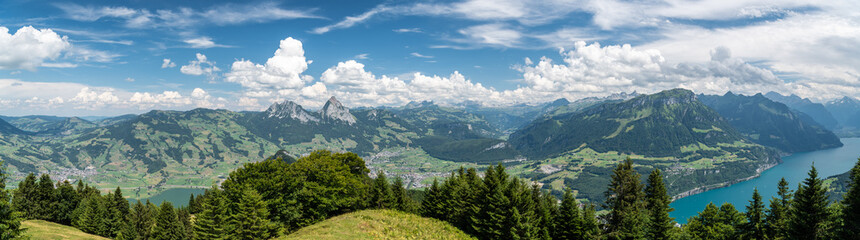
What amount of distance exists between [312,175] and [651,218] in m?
44.1

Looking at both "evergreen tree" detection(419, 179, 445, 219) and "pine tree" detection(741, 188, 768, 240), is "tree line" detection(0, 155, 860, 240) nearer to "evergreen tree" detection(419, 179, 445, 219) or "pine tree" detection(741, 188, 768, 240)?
"pine tree" detection(741, 188, 768, 240)

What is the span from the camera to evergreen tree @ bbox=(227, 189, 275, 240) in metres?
44.6

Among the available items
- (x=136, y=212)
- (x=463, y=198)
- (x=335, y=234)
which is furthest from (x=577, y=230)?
(x=136, y=212)

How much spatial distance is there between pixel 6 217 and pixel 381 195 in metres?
46.5

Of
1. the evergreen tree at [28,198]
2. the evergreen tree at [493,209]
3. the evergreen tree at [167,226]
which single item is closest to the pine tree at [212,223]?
the evergreen tree at [167,226]

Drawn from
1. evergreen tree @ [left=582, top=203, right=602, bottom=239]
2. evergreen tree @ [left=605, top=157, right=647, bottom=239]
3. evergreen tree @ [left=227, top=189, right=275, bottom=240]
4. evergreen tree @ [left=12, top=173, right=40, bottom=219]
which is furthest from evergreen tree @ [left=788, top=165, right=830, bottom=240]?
evergreen tree @ [left=12, top=173, right=40, bottom=219]

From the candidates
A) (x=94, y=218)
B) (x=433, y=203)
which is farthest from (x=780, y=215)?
(x=94, y=218)

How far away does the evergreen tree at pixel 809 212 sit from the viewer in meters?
35.3

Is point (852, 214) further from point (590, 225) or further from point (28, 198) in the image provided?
point (28, 198)

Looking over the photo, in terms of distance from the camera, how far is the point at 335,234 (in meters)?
38.6

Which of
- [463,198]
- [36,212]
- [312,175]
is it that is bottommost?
[36,212]

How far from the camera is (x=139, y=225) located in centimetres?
7250

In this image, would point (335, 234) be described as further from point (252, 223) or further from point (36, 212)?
point (36, 212)

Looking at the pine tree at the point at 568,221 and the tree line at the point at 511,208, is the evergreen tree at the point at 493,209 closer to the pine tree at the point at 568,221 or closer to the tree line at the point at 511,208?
the tree line at the point at 511,208
